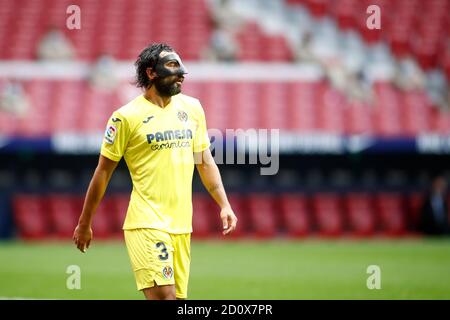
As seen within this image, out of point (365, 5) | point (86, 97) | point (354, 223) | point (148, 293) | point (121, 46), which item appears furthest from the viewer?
point (365, 5)

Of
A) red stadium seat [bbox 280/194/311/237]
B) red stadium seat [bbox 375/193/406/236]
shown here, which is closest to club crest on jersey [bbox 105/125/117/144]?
red stadium seat [bbox 280/194/311/237]

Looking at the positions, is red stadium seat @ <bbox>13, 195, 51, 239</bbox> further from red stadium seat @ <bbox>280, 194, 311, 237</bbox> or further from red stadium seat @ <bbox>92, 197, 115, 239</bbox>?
red stadium seat @ <bbox>280, 194, 311, 237</bbox>

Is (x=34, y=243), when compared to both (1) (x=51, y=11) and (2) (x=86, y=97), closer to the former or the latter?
(2) (x=86, y=97)

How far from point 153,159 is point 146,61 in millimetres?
705

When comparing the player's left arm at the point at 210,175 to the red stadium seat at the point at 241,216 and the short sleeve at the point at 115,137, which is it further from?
the red stadium seat at the point at 241,216

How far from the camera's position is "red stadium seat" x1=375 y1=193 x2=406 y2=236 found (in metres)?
20.1

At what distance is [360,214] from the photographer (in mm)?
20094

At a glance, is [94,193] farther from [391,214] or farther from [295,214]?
[391,214]

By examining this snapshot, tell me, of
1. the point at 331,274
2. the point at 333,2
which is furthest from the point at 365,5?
the point at 331,274

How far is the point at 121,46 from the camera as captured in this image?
902 inches

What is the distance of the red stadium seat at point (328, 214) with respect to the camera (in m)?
20.0

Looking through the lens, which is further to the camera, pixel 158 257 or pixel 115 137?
pixel 115 137

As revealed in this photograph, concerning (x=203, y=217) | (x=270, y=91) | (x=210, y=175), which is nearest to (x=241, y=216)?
(x=203, y=217)

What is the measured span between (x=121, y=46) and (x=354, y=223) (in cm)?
776
